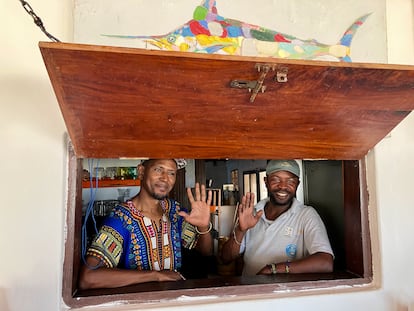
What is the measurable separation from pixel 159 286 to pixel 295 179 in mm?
759

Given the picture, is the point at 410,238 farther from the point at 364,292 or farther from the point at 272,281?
the point at 272,281

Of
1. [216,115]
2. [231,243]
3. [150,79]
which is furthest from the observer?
[231,243]

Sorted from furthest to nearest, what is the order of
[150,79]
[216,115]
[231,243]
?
[231,243], [216,115], [150,79]

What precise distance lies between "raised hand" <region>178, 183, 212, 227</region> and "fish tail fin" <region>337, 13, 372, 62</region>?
0.64 m

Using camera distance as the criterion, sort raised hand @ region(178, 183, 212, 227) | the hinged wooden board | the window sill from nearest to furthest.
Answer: the hinged wooden board, the window sill, raised hand @ region(178, 183, 212, 227)

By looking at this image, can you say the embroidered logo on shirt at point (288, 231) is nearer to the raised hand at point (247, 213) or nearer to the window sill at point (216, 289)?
the raised hand at point (247, 213)

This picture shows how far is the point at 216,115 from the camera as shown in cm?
Answer: 83

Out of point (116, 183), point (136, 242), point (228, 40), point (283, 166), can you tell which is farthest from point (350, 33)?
point (116, 183)

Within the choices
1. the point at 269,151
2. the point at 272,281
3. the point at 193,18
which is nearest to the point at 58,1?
the point at 193,18

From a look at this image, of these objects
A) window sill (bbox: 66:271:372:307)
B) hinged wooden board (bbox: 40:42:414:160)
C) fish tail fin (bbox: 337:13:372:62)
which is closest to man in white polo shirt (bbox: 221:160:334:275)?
window sill (bbox: 66:271:372:307)

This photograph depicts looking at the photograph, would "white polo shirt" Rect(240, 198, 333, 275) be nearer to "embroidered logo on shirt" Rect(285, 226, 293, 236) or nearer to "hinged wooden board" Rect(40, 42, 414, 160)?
"embroidered logo on shirt" Rect(285, 226, 293, 236)

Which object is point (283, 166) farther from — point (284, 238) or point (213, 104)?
point (213, 104)

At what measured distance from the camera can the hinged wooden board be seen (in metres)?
0.64

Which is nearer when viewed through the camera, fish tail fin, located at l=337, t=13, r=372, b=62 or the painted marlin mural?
the painted marlin mural
